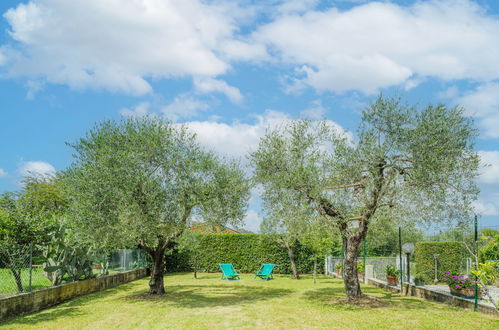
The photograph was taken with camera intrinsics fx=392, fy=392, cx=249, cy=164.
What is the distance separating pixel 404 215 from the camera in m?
11.8

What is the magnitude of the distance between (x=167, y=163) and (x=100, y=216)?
2593 millimetres

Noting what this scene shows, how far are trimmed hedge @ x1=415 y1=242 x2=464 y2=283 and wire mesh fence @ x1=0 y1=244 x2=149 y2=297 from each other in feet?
44.7

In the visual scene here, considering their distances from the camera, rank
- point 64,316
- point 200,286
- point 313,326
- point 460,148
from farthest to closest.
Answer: point 200,286, point 460,148, point 64,316, point 313,326

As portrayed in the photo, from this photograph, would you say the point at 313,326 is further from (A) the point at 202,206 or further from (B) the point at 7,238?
(B) the point at 7,238

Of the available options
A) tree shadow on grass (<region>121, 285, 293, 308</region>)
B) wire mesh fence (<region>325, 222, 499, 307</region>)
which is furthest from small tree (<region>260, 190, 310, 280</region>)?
wire mesh fence (<region>325, 222, 499, 307</region>)

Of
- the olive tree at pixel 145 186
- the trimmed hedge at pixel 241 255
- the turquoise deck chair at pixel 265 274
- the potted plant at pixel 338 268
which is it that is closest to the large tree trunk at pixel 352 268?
the olive tree at pixel 145 186

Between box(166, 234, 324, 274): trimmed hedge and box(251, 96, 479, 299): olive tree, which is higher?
box(251, 96, 479, 299): olive tree

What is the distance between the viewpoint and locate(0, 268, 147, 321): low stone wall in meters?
9.98

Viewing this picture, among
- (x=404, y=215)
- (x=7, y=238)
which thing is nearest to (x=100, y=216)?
(x=7, y=238)

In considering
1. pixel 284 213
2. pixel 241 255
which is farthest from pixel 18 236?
pixel 241 255

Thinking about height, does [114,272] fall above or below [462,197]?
below

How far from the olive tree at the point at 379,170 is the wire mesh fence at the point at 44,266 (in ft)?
24.0

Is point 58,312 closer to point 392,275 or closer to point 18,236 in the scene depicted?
point 18,236

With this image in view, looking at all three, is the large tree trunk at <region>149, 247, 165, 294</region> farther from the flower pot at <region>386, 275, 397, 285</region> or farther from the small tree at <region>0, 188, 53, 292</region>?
the flower pot at <region>386, 275, 397, 285</region>
